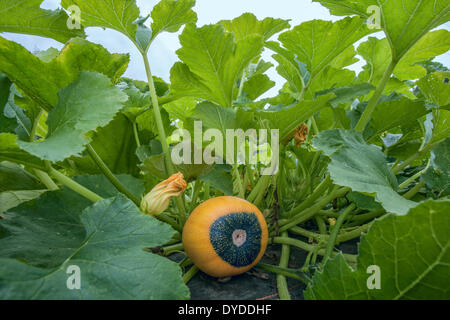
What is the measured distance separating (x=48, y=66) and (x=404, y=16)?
2.40ft

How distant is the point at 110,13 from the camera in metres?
0.70

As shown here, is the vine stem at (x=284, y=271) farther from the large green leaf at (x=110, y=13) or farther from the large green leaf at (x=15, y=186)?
the large green leaf at (x=110, y=13)

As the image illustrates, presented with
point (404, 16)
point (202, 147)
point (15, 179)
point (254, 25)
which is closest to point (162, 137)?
point (202, 147)

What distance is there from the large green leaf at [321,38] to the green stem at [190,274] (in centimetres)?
60

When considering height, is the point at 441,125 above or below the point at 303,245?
above

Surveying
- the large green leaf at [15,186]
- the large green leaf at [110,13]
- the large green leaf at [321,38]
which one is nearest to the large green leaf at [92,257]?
the large green leaf at [15,186]

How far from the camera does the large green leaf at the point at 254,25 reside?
85 centimetres

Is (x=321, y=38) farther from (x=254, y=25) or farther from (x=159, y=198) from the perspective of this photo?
(x=159, y=198)

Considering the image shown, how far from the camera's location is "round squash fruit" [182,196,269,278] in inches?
24.8

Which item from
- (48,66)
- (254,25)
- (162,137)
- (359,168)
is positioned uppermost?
(254,25)

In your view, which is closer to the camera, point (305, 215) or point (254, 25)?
point (305, 215)

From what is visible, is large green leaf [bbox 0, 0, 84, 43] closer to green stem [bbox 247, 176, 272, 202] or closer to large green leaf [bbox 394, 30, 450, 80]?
green stem [bbox 247, 176, 272, 202]

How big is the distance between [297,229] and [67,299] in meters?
0.61
